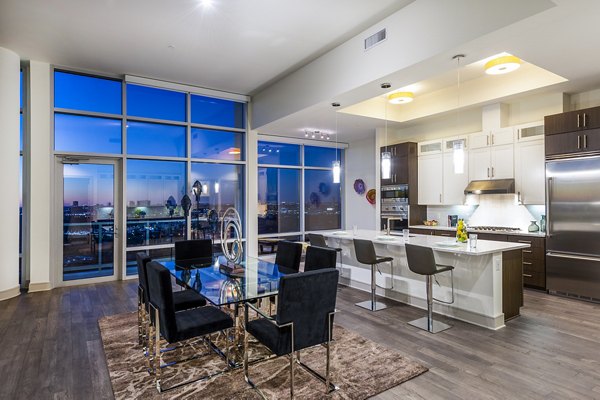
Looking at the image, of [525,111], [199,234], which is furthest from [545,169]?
[199,234]

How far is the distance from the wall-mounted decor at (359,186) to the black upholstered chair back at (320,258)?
5808mm

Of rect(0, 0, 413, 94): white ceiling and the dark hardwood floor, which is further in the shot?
rect(0, 0, 413, 94): white ceiling

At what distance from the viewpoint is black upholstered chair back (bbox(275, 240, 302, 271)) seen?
13.2 feet

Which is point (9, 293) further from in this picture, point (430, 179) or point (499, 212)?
point (499, 212)

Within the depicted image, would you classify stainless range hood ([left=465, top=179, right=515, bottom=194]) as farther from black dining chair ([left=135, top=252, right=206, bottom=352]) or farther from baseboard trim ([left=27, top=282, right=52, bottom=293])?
baseboard trim ([left=27, top=282, right=52, bottom=293])

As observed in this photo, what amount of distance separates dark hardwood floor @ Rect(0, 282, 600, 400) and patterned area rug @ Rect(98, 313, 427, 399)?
0.12 m

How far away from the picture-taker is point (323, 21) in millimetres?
4254

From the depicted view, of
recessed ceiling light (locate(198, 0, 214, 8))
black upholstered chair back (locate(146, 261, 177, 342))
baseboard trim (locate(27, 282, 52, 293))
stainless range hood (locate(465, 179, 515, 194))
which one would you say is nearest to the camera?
black upholstered chair back (locate(146, 261, 177, 342))

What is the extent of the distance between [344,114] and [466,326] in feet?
13.1

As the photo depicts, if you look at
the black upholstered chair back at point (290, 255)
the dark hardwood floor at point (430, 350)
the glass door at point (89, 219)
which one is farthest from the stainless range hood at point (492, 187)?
the glass door at point (89, 219)

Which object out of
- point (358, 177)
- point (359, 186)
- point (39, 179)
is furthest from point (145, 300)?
point (358, 177)

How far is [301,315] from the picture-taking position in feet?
7.84

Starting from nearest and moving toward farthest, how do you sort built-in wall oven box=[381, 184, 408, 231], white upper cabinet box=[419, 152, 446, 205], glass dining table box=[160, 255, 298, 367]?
glass dining table box=[160, 255, 298, 367] → white upper cabinet box=[419, 152, 446, 205] → built-in wall oven box=[381, 184, 408, 231]

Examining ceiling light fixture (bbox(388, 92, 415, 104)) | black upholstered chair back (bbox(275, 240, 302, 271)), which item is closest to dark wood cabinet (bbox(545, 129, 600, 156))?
ceiling light fixture (bbox(388, 92, 415, 104))
